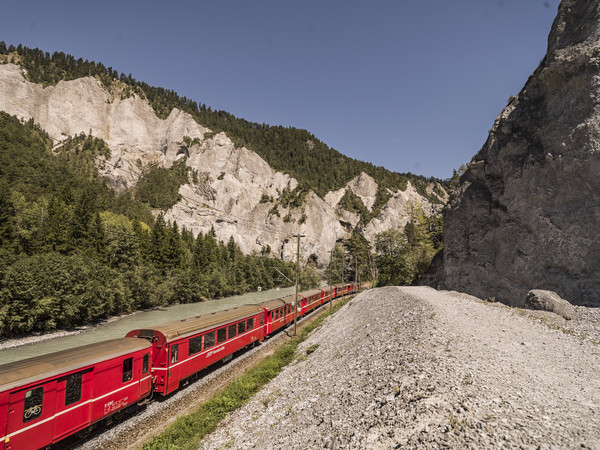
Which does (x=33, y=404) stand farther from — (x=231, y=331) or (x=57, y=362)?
(x=231, y=331)

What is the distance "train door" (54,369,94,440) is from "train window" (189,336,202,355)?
218 inches

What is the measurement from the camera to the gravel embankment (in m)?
6.73

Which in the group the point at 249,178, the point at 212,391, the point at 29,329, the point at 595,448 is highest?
the point at 249,178

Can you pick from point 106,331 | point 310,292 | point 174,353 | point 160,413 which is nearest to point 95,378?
point 160,413

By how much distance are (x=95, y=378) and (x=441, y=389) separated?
38.6 feet

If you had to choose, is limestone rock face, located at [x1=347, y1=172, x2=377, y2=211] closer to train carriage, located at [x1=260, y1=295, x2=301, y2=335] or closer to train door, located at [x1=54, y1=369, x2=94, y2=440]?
train carriage, located at [x1=260, y1=295, x2=301, y2=335]

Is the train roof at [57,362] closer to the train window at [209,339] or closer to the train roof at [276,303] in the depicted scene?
the train window at [209,339]

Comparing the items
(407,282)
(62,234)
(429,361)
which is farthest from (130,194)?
(429,361)

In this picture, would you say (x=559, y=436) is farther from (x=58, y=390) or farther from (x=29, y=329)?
(x=29, y=329)

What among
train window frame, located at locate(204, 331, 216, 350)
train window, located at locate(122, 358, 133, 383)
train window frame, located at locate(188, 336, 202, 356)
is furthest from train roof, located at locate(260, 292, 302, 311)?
train window, located at locate(122, 358, 133, 383)

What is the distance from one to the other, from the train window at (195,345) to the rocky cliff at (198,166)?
368 ft

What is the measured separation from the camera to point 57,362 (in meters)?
10.5

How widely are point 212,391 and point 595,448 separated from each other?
49.7ft

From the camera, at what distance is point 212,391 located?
16.0 meters
